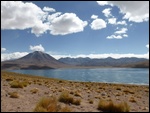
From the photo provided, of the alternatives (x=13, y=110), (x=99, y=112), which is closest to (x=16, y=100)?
(x=13, y=110)

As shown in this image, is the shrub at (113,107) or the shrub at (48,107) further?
the shrub at (113,107)

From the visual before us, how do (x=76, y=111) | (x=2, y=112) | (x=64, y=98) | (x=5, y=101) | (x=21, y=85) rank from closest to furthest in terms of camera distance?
(x=2, y=112) → (x=76, y=111) → (x=5, y=101) → (x=64, y=98) → (x=21, y=85)

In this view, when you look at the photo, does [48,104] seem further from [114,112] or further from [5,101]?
[114,112]

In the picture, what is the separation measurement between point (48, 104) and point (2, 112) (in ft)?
9.74

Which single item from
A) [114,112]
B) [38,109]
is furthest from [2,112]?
[114,112]

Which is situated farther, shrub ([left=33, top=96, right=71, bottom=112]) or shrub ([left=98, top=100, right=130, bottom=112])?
shrub ([left=98, top=100, right=130, bottom=112])

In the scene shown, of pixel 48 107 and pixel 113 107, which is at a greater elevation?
pixel 48 107

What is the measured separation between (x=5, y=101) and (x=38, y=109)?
11.5 ft

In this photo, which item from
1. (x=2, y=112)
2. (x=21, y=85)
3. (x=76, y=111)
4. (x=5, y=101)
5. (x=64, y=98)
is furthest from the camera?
(x=21, y=85)

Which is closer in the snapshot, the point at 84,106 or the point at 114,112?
the point at 114,112

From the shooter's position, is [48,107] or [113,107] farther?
[113,107]

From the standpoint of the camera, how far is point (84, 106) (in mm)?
16969

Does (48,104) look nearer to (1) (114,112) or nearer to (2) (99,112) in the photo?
(2) (99,112)

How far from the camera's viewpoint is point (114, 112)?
15273 mm
